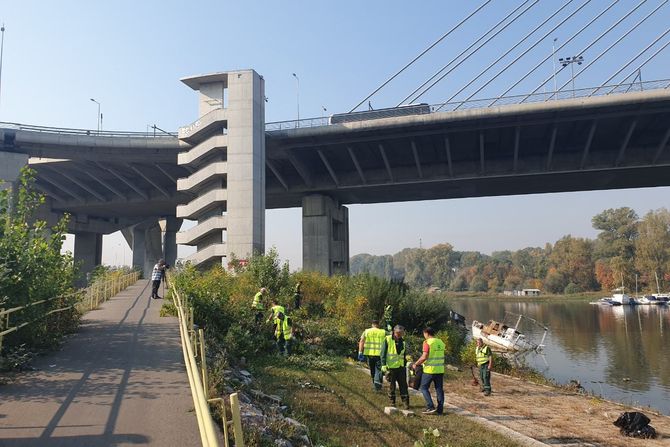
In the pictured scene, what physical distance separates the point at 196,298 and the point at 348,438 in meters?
8.89

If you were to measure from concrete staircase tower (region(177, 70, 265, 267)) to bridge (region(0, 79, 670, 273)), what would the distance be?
0.68 ft

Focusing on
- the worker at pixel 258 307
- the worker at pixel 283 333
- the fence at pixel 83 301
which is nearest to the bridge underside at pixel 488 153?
the fence at pixel 83 301

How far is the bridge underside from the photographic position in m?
30.4

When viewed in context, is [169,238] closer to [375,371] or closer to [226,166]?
[226,166]

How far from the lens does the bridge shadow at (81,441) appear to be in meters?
5.91

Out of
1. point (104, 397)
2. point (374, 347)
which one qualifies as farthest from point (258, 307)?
point (104, 397)

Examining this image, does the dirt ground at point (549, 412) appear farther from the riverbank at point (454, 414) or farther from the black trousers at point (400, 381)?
the black trousers at point (400, 381)

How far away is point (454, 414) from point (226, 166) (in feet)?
87.2

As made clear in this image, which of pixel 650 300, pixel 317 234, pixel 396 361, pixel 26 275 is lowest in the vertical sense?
pixel 650 300

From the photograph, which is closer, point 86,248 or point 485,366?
point 485,366

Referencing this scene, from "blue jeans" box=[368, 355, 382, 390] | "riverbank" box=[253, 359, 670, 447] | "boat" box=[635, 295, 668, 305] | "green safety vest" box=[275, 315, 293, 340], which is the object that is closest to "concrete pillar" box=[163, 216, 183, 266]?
"green safety vest" box=[275, 315, 293, 340]

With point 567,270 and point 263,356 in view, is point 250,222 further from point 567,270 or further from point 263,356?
point 567,270

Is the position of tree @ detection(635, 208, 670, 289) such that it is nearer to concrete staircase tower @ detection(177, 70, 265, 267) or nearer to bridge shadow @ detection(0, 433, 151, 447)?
concrete staircase tower @ detection(177, 70, 265, 267)

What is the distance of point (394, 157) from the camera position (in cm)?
3800
